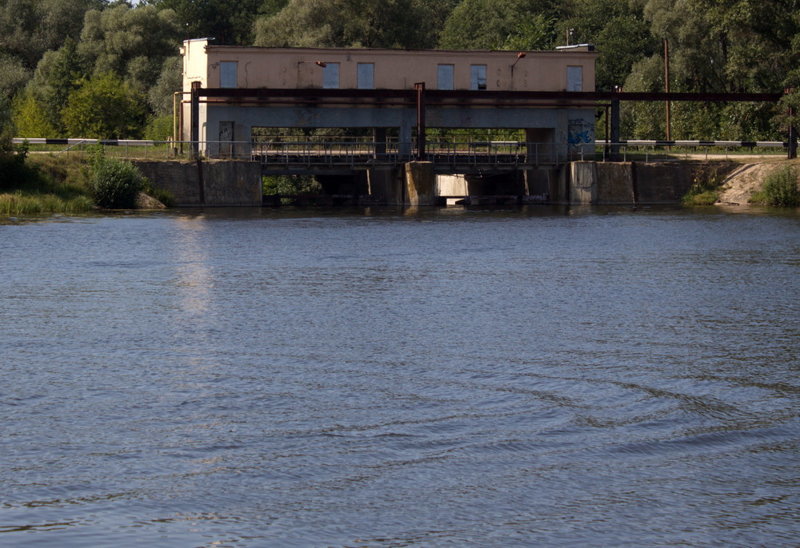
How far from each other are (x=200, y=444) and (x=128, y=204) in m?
45.9

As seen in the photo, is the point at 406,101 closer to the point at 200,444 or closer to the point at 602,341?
the point at 602,341

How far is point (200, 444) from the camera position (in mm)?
17047

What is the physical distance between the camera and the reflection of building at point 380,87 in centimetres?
6612

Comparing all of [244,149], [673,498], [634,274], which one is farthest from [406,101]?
[673,498]

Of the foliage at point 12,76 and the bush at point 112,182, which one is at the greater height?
the foliage at point 12,76

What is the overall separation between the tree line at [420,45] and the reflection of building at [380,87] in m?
9.50

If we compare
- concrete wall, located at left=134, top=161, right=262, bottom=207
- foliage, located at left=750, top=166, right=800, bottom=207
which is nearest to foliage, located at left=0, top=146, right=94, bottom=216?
concrete wall, located at left=134, top=161, right=262, bottom=207

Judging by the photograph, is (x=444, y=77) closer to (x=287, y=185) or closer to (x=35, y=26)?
(x=287, y=185)

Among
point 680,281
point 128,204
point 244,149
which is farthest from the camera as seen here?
point 244,149

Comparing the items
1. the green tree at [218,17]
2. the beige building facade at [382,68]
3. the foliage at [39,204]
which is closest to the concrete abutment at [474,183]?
the foliage at [39,204]

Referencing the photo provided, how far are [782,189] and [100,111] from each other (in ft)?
143

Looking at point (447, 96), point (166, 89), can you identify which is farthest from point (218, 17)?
point (447, 96)

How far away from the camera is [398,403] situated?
63.8 feet

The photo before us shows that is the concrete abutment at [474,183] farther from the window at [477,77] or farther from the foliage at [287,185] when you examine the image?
the window at [477,77]
